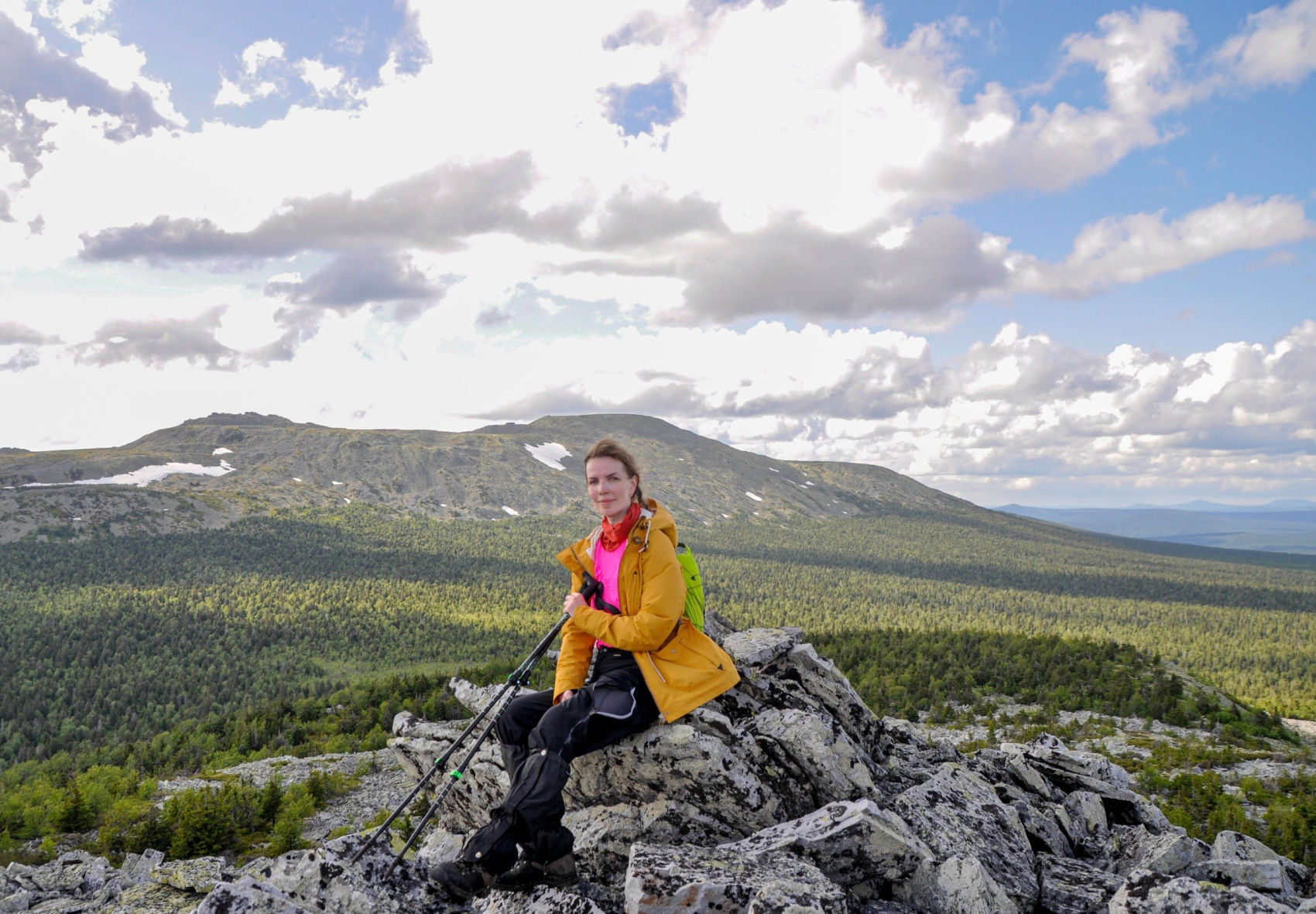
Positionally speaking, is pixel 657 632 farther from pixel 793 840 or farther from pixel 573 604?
pixel 793 840

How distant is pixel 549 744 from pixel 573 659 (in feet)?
4.20

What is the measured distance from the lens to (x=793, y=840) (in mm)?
8336

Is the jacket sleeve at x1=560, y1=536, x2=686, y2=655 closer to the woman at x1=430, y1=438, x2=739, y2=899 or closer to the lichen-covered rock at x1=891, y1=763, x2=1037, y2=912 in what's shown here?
the woman at x1=430, y1=438, x2=739, y2=899

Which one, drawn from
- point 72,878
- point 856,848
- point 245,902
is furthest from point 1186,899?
point 72,878

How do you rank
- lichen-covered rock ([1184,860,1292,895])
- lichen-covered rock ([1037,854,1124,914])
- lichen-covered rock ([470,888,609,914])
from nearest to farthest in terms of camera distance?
lichen-covered rock ([470,888,609,914]) → lichen-covered rock ([1037,854,1124,914]) → lichen-covered rock ([1184,860,1292,895])

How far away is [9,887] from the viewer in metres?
14.7

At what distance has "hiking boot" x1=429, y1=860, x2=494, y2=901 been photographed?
7.85 meters

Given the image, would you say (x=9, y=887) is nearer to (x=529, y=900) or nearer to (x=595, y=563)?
(x=529, y=900)

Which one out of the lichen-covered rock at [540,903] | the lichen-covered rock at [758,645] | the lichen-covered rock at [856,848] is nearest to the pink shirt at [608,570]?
the lichen-covered rock at [540,903]

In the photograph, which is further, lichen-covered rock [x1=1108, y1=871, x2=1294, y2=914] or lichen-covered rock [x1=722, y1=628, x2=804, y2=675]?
lichen-covered rock [x1=722, y1=628, x2=804, y2=675]

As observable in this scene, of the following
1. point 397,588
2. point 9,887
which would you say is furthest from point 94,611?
point 9,887

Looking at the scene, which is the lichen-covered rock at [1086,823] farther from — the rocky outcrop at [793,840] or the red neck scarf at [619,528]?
the red neck scarf at [619,528]

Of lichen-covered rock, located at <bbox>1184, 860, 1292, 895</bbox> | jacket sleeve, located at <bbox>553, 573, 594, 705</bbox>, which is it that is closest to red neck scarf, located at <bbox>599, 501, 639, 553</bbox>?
jacket sleeve, located at <bbox>553, 573, 594, 705</bbox>

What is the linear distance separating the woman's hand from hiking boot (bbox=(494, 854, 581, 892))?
9.38 ft
